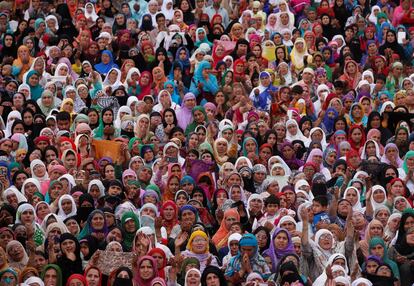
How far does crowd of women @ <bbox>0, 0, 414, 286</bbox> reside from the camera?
59.0ft

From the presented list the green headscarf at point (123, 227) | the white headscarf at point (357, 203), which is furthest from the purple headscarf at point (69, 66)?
the green headscarf at point (123, 227)

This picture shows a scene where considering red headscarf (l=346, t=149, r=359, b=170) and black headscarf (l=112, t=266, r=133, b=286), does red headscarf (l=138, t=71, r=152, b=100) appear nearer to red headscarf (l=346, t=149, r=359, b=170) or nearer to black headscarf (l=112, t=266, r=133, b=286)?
red headscarf (l=346, t=149, r=359, b=170)

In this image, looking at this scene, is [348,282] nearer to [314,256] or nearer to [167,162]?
[314,256]

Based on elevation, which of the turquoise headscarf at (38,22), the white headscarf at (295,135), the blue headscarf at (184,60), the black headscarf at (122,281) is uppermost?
the turquoise headscarf at (38,22)

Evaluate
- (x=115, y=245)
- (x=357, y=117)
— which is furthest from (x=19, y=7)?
(x=115, y=245)

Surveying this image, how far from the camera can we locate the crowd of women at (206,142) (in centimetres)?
1798

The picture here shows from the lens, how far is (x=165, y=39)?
26109mm

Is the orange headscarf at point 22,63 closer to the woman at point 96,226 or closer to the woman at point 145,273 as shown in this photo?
the woman at point 96,226

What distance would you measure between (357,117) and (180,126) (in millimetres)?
2218

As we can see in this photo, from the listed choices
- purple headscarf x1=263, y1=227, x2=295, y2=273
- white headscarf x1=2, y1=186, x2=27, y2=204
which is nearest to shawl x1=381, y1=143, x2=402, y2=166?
purple headscarf x1=263, y1=227, x2=295, y2=273

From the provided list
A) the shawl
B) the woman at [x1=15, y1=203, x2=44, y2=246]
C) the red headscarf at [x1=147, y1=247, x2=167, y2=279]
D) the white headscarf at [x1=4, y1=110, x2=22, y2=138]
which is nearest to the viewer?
the red headscarf at [x1=147, y1=247, x2=167, y2=279]

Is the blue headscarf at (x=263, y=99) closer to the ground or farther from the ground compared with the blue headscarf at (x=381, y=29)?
closer to the ground

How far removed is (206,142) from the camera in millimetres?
21969

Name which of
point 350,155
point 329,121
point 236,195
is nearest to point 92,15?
point 329,121
